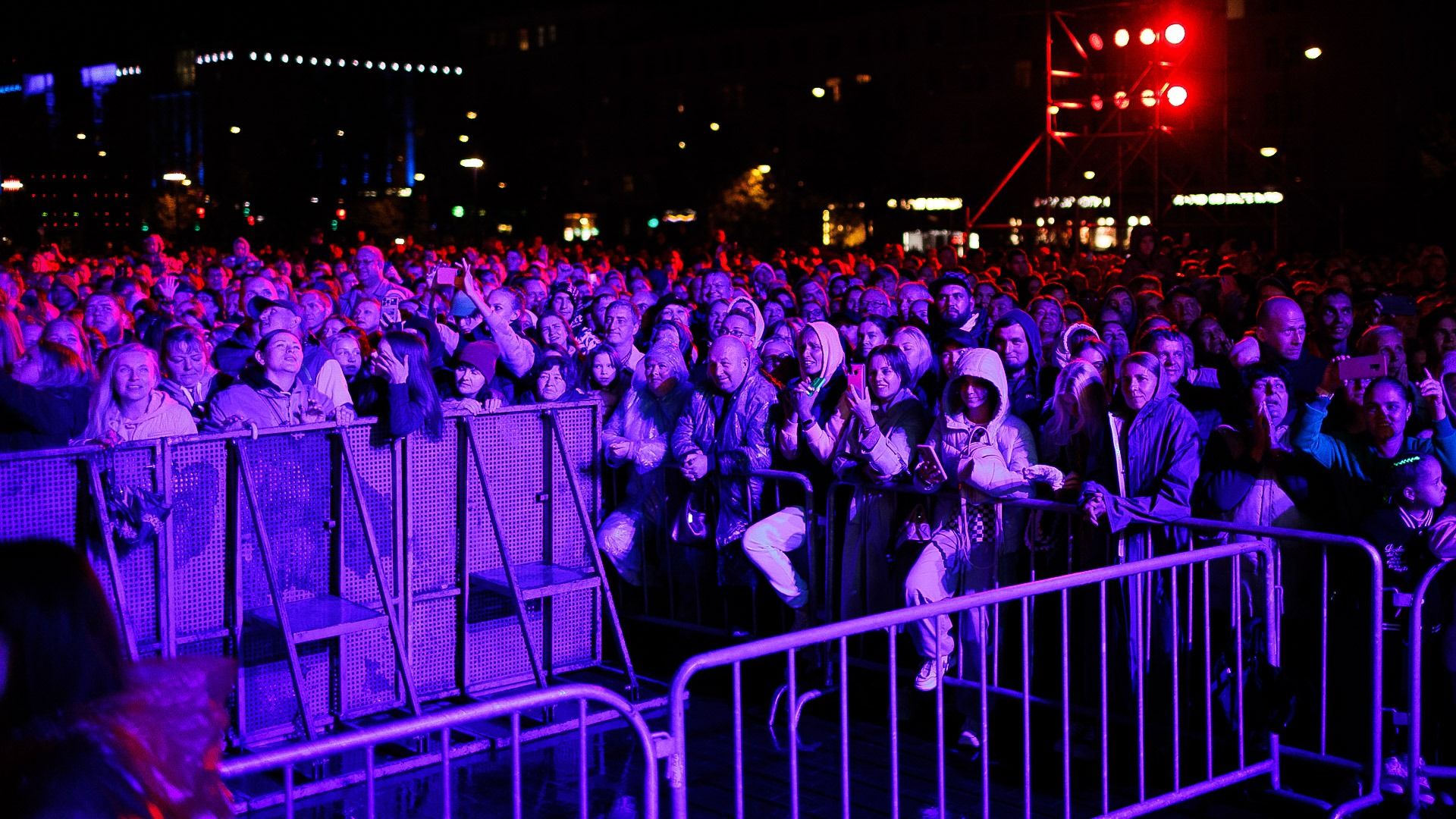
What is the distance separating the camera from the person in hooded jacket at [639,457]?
905 centimetres

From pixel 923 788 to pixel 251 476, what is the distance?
11.1 ft

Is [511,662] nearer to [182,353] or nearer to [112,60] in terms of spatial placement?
[182,353]

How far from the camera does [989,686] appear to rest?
734cm

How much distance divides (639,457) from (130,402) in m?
2.81

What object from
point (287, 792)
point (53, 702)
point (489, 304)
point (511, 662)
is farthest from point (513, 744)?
point (489, 304)

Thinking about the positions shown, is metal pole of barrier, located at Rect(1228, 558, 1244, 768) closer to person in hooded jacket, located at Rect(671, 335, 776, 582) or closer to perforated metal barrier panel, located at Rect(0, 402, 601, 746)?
person in hooded jacket, located at Rect(671, 335, 776, 582)

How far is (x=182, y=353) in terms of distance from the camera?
8.95 meters

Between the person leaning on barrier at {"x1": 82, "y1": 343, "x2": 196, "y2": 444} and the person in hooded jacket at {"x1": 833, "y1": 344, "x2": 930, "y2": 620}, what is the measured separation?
3271 mm

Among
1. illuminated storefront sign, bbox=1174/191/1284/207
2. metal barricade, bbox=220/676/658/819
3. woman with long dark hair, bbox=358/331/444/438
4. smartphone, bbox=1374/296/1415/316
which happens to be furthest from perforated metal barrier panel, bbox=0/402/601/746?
illuminated storefront sign, bbox=1174/191/1284/207

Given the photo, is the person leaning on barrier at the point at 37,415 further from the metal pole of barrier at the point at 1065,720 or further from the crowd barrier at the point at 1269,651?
the metal pole of barrier at the point at 1065,720

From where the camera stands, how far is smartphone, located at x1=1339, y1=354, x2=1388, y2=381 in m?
6.76

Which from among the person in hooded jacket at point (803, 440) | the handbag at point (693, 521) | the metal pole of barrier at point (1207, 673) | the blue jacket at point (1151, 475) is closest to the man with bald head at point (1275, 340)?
the blue jacket at point (1151, 475)

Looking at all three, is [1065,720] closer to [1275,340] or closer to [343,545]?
[343,545]

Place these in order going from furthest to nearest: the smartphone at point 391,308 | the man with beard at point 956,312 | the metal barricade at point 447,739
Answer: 1. the smartphone at point 391,308
2. the man with beard at point 956,312
3. the metal barricade at point 447,739
